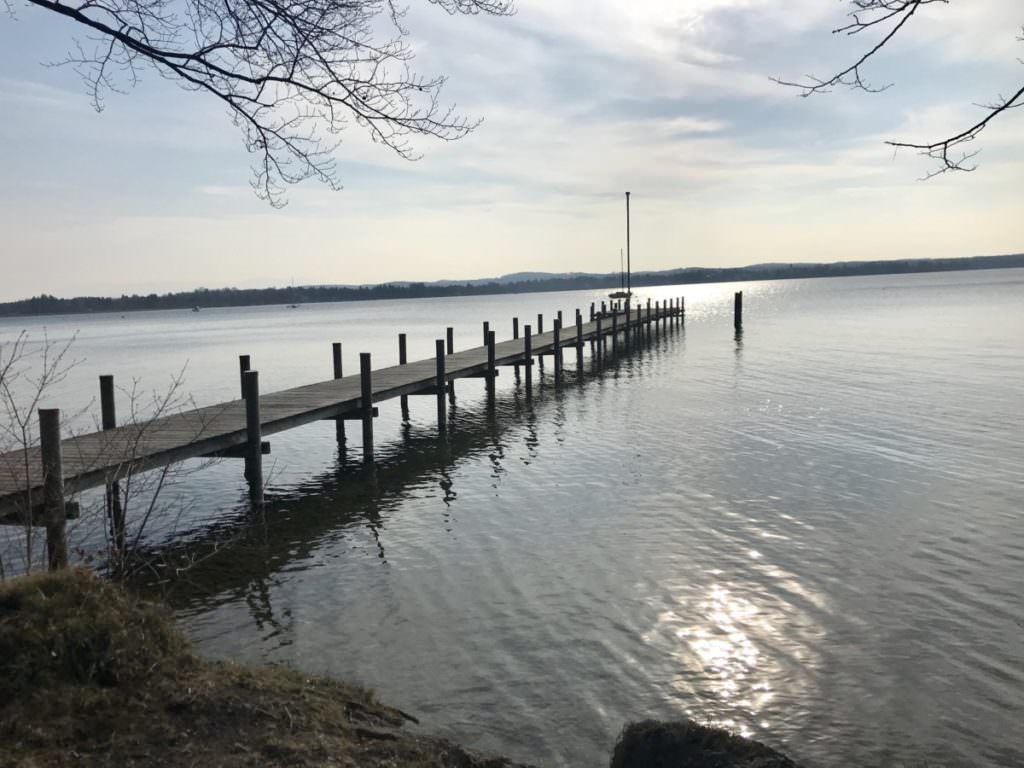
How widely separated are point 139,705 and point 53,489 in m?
4.56

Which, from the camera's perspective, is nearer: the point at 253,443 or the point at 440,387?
the point at 253,443

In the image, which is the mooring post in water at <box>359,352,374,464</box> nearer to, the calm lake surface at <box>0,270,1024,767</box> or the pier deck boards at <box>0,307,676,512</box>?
the pier deck boards at <box>0,307,676,512</box>

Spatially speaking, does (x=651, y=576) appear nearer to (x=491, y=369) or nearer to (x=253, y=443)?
(x=253, y=443)

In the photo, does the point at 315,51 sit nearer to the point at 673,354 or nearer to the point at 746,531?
the point at 746,531

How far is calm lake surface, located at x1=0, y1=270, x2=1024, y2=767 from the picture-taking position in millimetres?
6422

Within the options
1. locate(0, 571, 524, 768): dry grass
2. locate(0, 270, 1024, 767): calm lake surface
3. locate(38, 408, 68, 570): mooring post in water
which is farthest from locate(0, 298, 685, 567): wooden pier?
locate(0, 571, 524, 768): dry grass

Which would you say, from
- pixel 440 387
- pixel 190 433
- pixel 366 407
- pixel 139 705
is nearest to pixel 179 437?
pixel 190 433

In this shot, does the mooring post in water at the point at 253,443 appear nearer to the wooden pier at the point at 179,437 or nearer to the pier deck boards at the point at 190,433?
the wooden pier at the point at 179,437

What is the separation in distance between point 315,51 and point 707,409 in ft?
60.6

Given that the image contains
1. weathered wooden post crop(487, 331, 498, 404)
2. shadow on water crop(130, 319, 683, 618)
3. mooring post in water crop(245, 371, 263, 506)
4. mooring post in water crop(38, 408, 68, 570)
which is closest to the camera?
mooring post in water crop(38, 408, 68, 570)

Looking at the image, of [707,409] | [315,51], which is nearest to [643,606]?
[315,51]

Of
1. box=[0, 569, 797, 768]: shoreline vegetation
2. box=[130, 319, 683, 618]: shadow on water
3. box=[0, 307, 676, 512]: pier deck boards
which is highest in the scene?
box=[0, 307, 676, 512]: pier deck boards

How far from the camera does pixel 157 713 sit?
4.51 m

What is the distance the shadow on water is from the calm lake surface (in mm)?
64
